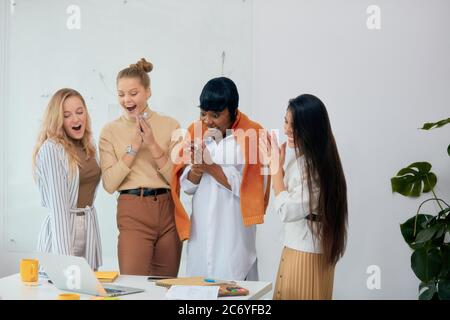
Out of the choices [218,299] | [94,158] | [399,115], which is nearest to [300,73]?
[399,115]

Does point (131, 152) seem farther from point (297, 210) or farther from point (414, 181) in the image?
point (414, 181)

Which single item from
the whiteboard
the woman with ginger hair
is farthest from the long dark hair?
the whiteboard

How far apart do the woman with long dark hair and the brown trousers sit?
74 centimetres

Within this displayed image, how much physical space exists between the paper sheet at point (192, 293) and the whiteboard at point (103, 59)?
1.95m

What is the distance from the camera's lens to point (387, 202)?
428 centimetres

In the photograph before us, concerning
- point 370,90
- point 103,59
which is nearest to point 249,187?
point 370,90

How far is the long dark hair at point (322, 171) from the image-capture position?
3014mm

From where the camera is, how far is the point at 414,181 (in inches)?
162

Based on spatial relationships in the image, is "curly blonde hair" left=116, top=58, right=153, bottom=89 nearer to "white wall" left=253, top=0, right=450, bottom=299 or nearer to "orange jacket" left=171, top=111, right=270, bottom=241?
"orange jacket" left=171, top=111, right=270, bottom=241

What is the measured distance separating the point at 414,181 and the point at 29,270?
2.40 m

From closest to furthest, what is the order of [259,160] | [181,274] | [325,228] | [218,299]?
[218,299]
[325,228]
[259,160]
[181,274]
